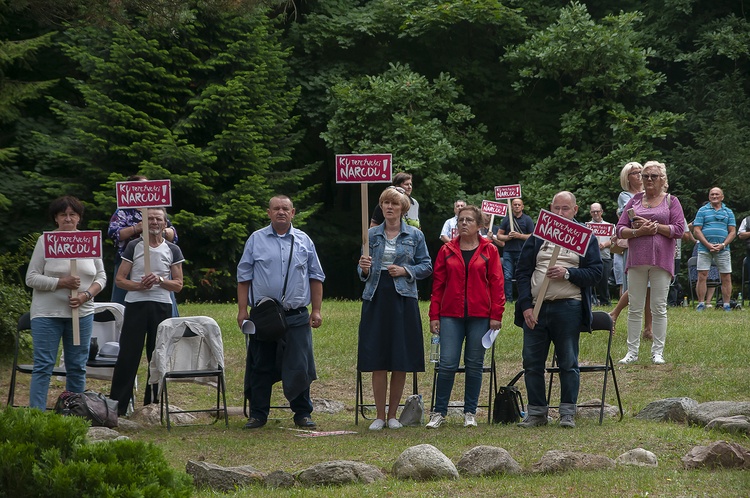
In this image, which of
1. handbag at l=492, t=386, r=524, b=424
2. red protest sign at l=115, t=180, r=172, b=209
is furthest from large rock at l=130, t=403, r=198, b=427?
handbag at l=492, t=386, r=524, b=424

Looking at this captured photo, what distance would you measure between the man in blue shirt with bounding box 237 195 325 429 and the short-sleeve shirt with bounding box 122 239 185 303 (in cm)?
93

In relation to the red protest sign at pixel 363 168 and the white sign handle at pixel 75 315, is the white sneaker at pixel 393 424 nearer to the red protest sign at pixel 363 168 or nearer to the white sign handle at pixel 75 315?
the red protest sign at pixel 363 168

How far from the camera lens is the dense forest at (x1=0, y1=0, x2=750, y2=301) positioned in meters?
25.3

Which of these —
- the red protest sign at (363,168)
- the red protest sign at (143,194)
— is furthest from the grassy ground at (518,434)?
the red protest sign at (363,168)

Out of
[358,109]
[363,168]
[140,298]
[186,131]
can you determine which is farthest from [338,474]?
[358,109]

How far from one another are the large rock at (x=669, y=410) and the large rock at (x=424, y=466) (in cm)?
317

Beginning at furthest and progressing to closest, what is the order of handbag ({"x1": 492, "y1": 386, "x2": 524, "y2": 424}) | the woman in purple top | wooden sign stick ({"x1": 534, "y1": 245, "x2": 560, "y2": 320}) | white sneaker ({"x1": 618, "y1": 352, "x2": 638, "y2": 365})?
white sneaker ({"x1": 618, "y1": 352, "x2": 638, "y2": 365}) → the woman in purple top → handbag ({"x1": 492, "y1": 386, "x2": 524, "y2": 424}) → wooden sign stick ({"x1": 534, "y1": 245, "x2": 560, "y2": 320})

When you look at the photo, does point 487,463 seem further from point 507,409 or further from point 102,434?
point 102,434

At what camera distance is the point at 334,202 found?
33.4m

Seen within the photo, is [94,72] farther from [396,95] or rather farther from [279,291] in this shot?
[279,291]

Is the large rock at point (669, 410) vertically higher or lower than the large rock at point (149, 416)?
higher

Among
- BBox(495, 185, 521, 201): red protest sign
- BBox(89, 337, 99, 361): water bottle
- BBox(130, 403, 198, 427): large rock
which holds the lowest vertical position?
BBox(130, 403, 198, 427): large rock

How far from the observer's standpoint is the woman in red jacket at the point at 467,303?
973cm

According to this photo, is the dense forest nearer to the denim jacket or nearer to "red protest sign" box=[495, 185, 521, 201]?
"red protest sign" box=[495, 185, 521, 201]
